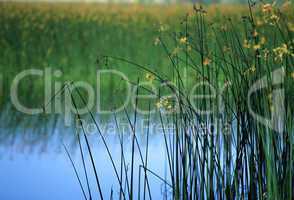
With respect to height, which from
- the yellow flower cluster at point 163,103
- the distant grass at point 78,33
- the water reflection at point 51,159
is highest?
the distant grass at point 78,33

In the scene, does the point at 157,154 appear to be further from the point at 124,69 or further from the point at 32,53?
the point at 32,53

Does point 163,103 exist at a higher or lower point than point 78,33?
lower

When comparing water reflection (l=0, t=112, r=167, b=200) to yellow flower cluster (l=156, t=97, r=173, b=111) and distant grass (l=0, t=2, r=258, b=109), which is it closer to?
distant grass (l=0, t=2, r=258, b=109)

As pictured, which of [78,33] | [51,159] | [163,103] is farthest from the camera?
[78,33]

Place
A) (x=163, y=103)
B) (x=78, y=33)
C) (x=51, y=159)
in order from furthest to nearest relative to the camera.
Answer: (x=78, y=33), (x=51, y=159), (x=163, y=103)

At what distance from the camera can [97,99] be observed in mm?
4328

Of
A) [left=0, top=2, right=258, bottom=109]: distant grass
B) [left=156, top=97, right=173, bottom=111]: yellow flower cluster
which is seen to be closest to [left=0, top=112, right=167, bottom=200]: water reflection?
[left=0, top=2, right=258, bottom=109]: distant grass

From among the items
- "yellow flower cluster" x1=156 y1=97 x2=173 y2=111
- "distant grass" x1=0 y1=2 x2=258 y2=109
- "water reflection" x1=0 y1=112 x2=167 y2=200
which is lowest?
"water reflection" x1=0 y1=112 x2=167 y2=200

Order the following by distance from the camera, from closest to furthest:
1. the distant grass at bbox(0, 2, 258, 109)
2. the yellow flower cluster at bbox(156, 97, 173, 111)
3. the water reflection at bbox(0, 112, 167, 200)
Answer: the yellow flower cluster at bbox(156, 97, 173, 111), the water reflection at bbox(0, 112, 167, 200), the distant grass at bbox(0, 2, 258, 109)

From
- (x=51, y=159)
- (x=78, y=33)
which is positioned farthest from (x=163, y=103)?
(x=78, y=33)

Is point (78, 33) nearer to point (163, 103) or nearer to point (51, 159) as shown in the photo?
point (51, 159)

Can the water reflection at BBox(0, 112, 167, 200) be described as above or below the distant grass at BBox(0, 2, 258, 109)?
below

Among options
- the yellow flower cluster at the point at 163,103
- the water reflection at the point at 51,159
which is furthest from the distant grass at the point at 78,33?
the yellow flower cluster at the point at 163,103

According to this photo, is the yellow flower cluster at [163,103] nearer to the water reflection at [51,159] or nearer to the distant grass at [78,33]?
the water reflection at [51,159]
